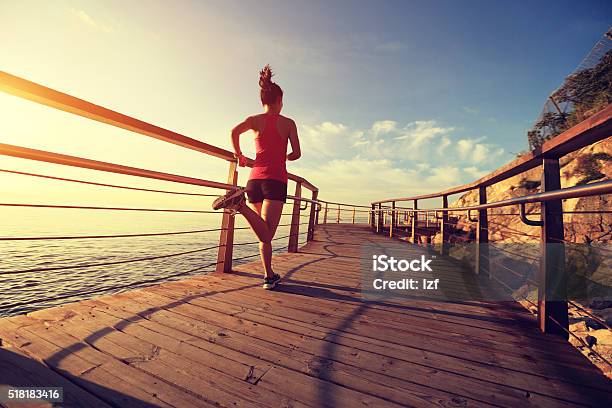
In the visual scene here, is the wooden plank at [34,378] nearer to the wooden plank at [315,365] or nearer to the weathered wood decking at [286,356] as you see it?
the weathered wood decking at [286,356]

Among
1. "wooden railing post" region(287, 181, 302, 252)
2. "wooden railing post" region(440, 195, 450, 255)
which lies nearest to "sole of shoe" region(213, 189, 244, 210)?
A: "wooden railing post" region(287, 181, 302, 252)

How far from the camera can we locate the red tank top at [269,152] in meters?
2.40

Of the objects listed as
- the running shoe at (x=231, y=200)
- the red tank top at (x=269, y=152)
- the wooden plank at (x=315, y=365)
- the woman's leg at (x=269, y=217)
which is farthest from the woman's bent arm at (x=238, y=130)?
the wooden plank at (x=315, y=365)

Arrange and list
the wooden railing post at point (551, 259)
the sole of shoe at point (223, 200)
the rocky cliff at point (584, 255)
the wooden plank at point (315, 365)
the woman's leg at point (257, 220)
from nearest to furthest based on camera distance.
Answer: the wooden plank at point (315, 365) → the wooden railing post at point (551, 259) → the sole of shoe at point (223, 200) → the woman's leg at point (257, 220) → the rocky cliff at point (584, 255)

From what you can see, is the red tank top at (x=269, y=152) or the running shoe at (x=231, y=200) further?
the red tank top at (x=269, y=152)

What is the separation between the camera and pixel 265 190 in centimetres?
240

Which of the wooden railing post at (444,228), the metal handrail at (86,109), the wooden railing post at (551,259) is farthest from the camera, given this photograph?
the wooden railing post at (444,228)

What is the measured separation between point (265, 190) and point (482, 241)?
2.49 metres

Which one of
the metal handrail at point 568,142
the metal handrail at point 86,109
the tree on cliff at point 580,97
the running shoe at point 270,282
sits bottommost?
the running shoe at point 270,282

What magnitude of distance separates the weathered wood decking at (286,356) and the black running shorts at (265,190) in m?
0.90

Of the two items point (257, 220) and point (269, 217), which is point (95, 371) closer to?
point (257, 220)

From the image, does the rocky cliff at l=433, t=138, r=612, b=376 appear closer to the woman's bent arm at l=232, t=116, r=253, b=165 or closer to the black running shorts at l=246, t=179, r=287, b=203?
the black running shorts at l=246, t=179, r=287, b=203

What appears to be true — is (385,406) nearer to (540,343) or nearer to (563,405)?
(563,405)

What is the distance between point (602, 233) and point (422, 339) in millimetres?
10606
